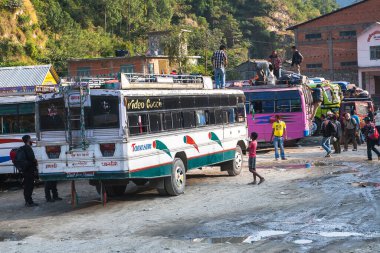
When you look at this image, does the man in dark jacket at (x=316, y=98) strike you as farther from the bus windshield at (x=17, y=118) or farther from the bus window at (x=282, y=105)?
the bus windshield at (x=17, y=118)

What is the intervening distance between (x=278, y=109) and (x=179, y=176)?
13.9 m

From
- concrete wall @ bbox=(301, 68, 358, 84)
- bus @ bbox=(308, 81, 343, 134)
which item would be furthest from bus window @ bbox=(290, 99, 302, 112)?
concrete wall @ bbox=(301, 68, 358, 84)

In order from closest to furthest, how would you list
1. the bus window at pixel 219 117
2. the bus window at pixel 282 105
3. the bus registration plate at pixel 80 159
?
the bus registration plate at pixel 80 159 < the bus window at pixel 219 117 < the bus window at pixel 282 105

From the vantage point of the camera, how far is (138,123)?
15.0 meters

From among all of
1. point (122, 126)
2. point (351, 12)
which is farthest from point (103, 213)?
point (351, 12)

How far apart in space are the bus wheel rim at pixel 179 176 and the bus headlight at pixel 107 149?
2547 mm

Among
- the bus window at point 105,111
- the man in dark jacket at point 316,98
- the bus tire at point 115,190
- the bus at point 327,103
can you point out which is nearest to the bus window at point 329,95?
the bus at point 327,103

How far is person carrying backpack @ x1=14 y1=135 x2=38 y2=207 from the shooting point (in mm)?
15938

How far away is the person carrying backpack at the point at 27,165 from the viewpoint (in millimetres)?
15938

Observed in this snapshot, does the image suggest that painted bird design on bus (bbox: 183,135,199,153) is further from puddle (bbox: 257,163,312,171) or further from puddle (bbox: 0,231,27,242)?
puddle (bbox: 0,231,27,242)

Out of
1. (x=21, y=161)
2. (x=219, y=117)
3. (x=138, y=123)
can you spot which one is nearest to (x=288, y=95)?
(x=219, y=117)

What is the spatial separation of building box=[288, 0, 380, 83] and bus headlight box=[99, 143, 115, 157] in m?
60.0

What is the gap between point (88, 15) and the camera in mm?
82375

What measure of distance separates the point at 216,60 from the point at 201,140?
23.9 feet
